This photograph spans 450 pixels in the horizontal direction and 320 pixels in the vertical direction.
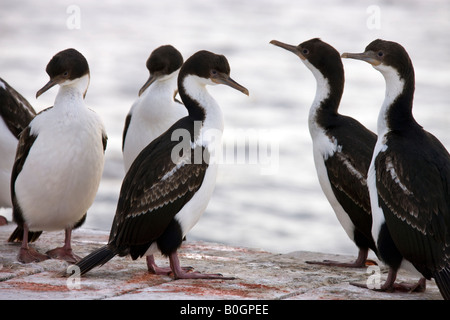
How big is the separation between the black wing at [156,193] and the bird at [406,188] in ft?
4.35

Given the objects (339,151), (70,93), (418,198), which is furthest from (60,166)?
(418,198)

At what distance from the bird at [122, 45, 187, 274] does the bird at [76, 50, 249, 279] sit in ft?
5.77

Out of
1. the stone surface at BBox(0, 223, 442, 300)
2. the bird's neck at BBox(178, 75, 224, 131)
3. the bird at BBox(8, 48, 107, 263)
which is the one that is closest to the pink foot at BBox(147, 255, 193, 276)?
the stone surface at BBox(0, 223, 442, 300)

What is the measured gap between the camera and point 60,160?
7637 mm

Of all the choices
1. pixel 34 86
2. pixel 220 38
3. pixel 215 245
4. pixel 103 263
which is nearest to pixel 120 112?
pixel 34 86

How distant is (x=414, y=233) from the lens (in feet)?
20.9

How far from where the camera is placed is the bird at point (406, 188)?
20.7ft

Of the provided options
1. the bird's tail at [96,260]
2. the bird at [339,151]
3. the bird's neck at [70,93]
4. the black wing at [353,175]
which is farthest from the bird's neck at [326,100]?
the bird's tail at [96,260]

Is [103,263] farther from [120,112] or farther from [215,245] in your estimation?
[120,112]

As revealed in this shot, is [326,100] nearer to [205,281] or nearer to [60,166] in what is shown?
[205,281]

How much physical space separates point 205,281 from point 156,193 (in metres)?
0.73

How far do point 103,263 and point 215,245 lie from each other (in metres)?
1.93

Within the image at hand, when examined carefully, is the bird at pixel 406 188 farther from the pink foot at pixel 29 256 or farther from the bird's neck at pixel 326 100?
the pink foot at pixel 29 256

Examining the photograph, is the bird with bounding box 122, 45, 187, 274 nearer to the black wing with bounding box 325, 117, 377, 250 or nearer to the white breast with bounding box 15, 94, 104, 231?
the white breast with bounding box 15, 94, 104, 231
